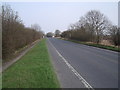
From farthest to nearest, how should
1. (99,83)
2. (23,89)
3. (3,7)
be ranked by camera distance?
1. (3,7)
2. (99,83)
3. (23,89)

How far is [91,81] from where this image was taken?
25.0 feet

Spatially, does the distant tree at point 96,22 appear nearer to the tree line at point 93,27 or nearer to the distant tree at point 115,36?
the tree line at point 93,27

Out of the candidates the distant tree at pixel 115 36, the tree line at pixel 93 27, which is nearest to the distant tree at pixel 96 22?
the tree line at pixel 93 27

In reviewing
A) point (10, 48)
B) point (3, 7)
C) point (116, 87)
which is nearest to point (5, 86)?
point (116, 87)

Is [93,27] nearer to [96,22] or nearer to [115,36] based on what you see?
[96,22]

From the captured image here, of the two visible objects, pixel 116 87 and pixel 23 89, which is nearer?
pixel 23 89

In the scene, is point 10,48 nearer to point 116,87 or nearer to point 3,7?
point 3,7

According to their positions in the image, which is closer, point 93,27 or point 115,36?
point 115,36

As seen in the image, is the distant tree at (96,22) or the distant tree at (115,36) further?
the distant tree at (96,22)

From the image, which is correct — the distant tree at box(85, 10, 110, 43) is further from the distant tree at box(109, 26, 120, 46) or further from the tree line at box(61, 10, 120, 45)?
the distant tree at box(109, 26, 120, 46)

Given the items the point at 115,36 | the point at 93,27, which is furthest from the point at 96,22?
the point at 115,36

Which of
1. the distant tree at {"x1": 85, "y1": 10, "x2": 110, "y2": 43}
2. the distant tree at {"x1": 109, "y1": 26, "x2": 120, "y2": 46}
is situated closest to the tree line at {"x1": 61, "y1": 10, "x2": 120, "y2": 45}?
the distant tree at {"x1": 85, "y1": 10, "x2": 110, "y2": 43}

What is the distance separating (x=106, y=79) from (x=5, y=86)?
4.46 m

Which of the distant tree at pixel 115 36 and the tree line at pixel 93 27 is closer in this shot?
the distant tree at pixel 115 36
